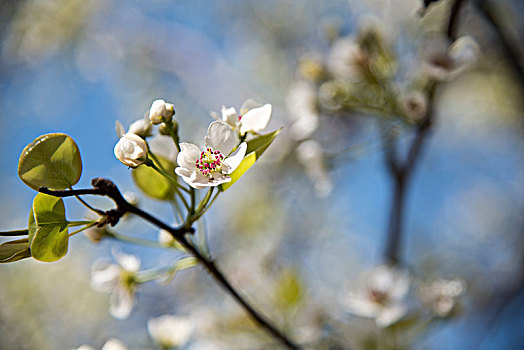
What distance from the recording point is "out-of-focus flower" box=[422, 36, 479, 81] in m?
1.00

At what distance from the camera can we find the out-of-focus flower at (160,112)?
63cm

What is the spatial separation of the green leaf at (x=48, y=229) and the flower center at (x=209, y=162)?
17 centimetres

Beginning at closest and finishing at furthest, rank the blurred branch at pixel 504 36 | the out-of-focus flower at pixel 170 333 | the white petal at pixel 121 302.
Result: the white petal at pixel 121 302 < the out-of-focus flower at pixel 170 333 < the blurred branch at pixel 504 36

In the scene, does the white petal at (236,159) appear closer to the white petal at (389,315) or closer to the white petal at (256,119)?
the white petal at (256,119)

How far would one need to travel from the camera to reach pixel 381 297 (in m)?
1.19

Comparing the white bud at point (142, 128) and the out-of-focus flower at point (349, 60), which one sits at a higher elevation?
the white bud at point (142, 128)

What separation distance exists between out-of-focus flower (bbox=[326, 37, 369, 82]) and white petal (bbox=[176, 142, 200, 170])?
0.64 meters

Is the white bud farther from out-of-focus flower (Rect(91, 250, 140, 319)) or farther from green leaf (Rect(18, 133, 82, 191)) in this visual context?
out-of-focus flower (Rect(91, 250, 140, 319))

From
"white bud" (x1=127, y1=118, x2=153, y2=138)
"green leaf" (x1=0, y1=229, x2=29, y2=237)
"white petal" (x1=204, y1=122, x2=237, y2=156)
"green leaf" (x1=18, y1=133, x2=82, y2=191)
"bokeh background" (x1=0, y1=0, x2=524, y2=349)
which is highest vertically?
"green leaf" (x1=18, y1=133, x2=82, y2=191)

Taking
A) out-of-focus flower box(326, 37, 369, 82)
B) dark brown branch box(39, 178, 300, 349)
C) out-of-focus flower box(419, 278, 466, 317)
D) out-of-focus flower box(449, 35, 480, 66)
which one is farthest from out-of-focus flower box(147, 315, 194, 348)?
out-of-focus flower box(449, 35, 480, 66)

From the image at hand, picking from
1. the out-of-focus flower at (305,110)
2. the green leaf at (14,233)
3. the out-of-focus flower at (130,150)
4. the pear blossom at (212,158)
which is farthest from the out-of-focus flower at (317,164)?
the green leaf at (14,233)

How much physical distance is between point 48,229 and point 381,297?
879mm

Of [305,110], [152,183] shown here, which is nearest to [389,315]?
[305,110]

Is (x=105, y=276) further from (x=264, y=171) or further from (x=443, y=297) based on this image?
(x=264, y=171)
